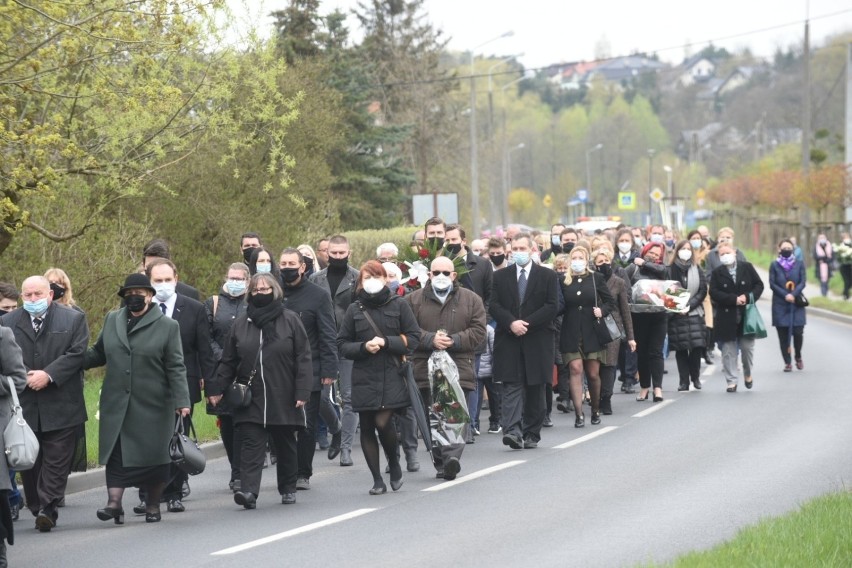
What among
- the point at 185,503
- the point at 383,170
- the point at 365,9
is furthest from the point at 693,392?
the point at 365,9

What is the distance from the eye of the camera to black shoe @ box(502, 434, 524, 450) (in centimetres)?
1460

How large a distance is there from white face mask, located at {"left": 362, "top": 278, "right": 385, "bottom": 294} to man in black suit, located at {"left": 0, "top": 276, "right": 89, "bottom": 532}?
2.22 metres

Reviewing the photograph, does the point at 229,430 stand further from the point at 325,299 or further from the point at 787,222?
the point at 787,222

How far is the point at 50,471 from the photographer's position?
11.0 meters

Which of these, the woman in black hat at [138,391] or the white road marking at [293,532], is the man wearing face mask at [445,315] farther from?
the woman in black hat at [138,391]


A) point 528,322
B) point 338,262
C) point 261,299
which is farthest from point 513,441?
point 261,299

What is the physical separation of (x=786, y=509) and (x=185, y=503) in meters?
4.65

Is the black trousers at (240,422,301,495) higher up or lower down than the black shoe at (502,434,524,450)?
higher up

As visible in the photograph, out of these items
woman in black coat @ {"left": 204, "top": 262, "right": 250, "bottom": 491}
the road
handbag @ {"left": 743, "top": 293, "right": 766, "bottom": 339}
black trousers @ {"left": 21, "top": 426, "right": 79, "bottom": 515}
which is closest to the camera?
the road

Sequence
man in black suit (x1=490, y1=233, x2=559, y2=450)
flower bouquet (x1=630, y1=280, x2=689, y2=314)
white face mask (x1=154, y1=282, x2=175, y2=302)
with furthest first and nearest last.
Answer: flower bouquet (x1=630, y1=280, x2=689, y2=314), man in black suit (x1=490, y1=233, x2=559, y2=450), white face mask (x1=154, y1=282, x2=175, y2=302)

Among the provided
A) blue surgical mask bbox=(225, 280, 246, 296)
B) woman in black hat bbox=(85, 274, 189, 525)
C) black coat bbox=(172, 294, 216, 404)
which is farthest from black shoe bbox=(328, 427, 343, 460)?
woman in black hat bbox=(85, 274, 189, 525)

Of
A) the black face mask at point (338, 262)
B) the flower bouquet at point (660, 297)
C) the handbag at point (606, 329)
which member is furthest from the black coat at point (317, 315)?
the flower bouquet at point (660, 297)

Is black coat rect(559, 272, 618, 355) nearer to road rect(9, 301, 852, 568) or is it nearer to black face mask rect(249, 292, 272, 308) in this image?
road rect(9, 301, 852, 568)

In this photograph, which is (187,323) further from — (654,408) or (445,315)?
(654,408)
